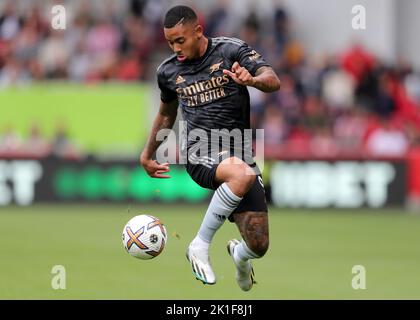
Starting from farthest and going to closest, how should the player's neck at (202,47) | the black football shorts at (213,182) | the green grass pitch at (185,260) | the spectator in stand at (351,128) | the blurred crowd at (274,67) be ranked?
the blurred crowd at (274,67) → the spectator in stand at (351,128) → the green grass pitch at (185,260) → the player's neck at (202,47) → the black football shorts at (213,182)

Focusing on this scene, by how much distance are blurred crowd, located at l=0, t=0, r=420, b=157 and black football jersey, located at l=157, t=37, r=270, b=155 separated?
1104 centimetres

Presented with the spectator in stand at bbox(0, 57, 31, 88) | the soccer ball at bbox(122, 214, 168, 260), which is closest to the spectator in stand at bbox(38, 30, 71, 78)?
the spectator in stand at bbox(0, 57, 31, 88)

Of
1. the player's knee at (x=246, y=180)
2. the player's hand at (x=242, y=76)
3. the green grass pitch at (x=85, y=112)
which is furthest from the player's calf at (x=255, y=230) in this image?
the green grass pitch at (x=85, y=112)

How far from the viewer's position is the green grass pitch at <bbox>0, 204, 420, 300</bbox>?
9.85 m

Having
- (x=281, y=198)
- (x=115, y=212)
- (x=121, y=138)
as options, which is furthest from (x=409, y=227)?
(x=121, y=138)

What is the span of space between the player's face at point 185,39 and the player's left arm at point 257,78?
1.40ft

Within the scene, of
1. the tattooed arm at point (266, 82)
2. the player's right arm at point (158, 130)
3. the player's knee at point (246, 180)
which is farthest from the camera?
the player's right arm at point (158, 130)

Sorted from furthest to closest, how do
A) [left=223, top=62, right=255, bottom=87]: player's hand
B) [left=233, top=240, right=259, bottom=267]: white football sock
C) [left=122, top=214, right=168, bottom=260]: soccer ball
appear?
1. [left=122, top=214, right=168, bottom=260]: soccer ball
2. [left=233, top=240, right=259, bottom=267]: white football sock
3. [left=223, top=62, right=255, bottom=87]: player's hand

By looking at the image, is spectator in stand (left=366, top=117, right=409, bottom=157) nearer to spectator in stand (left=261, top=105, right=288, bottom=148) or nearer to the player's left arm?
spectator in stand (left=261, top=105, right=288, bottom=148)

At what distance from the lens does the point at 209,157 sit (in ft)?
28.4

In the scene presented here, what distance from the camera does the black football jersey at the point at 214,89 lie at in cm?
869

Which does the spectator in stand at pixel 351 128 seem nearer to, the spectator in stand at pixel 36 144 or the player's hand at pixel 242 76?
the spectator in stand at pixel 36 144

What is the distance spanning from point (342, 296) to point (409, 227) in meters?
7.29

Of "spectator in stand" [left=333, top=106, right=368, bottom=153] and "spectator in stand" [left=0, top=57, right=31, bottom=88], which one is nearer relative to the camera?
"spectator in stand" [left=333, top=106, right=368, bottom=153]
